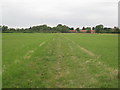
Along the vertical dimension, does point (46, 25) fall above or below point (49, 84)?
above

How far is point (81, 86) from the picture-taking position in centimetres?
615

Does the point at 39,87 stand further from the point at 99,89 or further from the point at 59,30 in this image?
the point at 59,30

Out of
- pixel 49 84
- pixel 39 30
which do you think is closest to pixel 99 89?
pixel 49 84

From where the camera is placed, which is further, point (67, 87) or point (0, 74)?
point (0, 74)

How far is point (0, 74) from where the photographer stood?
7828 mm

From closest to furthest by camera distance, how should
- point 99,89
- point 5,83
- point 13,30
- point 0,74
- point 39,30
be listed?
1. point 99,89
2. point 5,83
3. point 0,74
4. point 13,30
5. point 39,30

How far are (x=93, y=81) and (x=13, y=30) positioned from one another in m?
136

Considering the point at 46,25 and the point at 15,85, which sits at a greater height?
the point at 46,25

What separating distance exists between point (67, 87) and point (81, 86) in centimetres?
63

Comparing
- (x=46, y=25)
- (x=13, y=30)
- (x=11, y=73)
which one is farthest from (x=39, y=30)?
(x=11, y=73)

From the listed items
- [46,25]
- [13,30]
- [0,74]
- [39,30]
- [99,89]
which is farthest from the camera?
[46,25]

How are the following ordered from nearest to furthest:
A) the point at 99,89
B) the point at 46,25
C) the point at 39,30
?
the point at 99,89
the point at 39,30
the point at 46,25

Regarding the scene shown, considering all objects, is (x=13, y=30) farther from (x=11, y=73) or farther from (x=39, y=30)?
(x=11, y=73)

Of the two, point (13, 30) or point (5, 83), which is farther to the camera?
point (13, 30)
